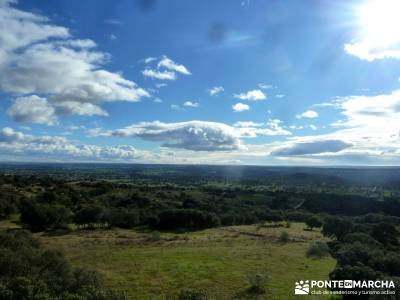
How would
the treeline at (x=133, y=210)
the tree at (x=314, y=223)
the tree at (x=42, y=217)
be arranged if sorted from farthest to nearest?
the tree at (x=314, y=223)
the treeline at (x=133, y=210)
the tree at (x=42, y=217)

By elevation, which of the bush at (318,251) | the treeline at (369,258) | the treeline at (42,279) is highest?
the treeline at (42,279)

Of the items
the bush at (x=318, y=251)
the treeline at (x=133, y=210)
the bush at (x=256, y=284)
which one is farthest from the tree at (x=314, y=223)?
the bush at (x=256, y=284)

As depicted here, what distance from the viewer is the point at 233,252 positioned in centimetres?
5228

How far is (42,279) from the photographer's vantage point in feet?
77.9

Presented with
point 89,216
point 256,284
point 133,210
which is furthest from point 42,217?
point 256,284

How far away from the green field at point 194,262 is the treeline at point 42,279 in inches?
304

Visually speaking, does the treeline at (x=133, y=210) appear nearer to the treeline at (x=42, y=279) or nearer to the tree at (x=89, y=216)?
the tree at (x=89, y=216)

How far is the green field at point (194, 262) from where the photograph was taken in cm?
3609

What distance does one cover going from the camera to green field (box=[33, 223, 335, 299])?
118 feet

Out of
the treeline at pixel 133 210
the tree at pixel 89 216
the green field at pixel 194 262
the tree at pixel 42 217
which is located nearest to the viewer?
the green field at pixel 194 262

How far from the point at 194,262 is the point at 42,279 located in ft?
80.8

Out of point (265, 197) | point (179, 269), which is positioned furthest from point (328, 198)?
point (179, 269)

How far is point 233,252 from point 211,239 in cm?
1490

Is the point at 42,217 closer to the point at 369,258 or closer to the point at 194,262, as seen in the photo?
the point at 194,262
